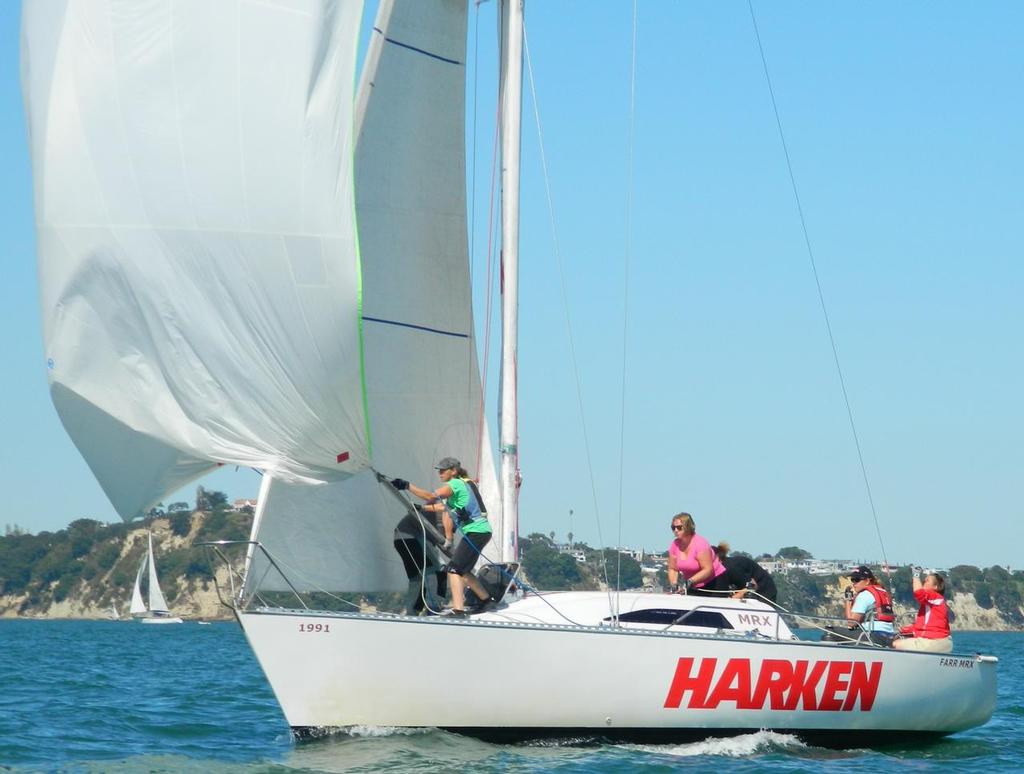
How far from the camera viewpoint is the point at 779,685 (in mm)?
11711

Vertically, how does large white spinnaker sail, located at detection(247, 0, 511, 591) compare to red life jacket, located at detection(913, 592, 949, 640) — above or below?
above

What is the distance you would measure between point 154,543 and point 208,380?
308 ft

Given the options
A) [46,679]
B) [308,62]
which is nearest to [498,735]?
[308,62]

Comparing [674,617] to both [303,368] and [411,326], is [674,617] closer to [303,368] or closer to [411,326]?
[411,326]

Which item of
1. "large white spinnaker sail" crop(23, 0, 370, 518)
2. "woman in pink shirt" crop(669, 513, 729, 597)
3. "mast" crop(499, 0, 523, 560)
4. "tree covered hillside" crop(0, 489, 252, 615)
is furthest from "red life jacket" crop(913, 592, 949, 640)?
"tree covered hillside" crop(0, 489, 252, 615)

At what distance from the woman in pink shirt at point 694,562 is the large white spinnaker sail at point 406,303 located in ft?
4.83

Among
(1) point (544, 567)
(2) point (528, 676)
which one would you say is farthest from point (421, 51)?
(1) point (544, 567)

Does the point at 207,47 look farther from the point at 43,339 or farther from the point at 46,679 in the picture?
the point at 46,679

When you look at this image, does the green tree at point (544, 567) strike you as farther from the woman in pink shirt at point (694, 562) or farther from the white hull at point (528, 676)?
the white hull at point (528, 676)

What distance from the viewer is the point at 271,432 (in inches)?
409

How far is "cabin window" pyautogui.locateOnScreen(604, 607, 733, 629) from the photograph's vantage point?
11773 mm

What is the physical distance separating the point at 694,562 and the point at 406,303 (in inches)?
123

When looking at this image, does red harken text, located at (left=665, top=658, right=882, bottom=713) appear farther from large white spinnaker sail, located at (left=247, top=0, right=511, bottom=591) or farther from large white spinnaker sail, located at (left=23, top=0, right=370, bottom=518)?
large white spinnaker sail, located at (left=23, top=0, right=370, bottom=518)

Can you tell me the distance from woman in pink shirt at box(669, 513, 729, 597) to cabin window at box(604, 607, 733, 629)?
1.77 feet
